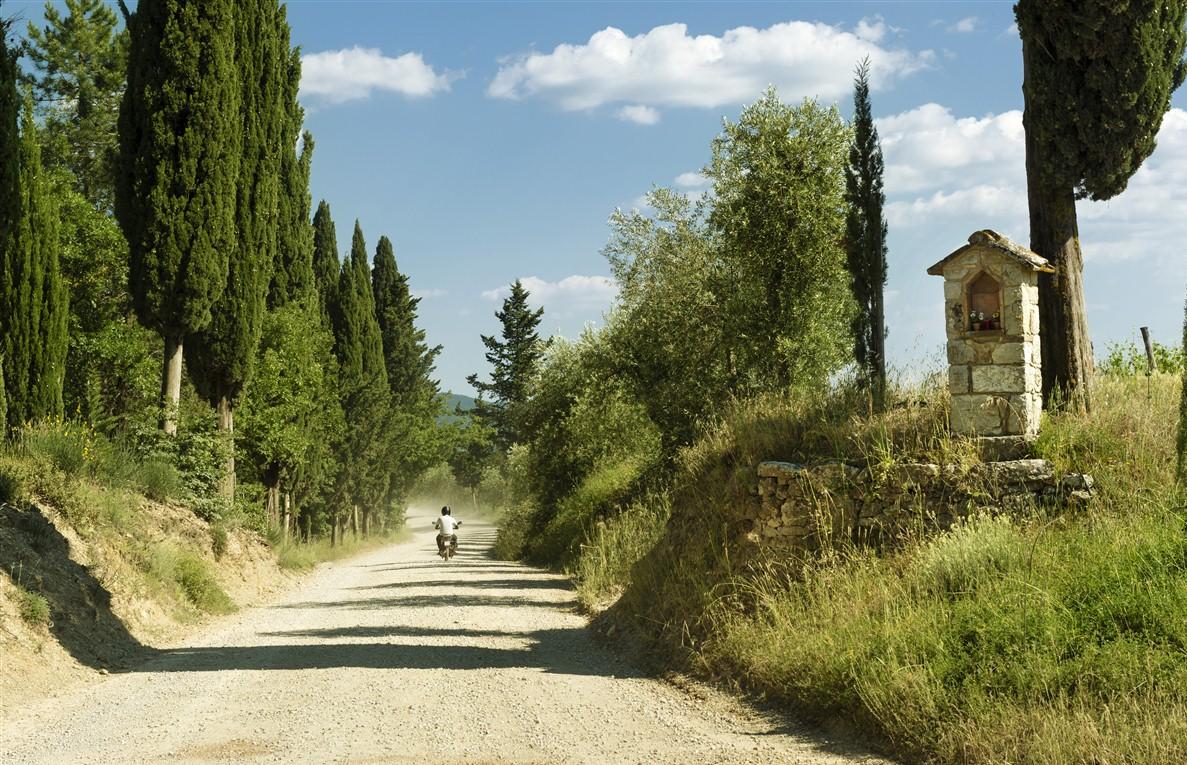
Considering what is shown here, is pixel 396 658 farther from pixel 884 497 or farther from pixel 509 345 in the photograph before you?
pixel 509 345

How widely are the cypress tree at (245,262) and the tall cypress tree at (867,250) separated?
13.4 m

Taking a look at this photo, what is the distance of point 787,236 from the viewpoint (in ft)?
62.4

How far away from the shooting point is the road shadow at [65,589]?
1109 cm

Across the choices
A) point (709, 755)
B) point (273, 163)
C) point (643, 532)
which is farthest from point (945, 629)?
point (273, 163)

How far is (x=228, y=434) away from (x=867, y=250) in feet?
45.9

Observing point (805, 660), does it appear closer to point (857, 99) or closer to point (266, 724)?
point (266, 724)

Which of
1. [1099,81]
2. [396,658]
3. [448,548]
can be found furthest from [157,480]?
[1099,81]

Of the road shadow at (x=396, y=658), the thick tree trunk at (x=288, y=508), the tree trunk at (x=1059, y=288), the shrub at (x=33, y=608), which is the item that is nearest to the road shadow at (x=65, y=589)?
the shrub at (x=33, y=608)

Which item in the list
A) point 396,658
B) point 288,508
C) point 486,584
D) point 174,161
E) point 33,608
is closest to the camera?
point 33,608

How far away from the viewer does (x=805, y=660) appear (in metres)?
8.25

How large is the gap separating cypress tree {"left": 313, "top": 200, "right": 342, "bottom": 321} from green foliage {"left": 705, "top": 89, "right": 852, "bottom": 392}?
27.1m

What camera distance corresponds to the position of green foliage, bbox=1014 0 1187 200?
450 inches

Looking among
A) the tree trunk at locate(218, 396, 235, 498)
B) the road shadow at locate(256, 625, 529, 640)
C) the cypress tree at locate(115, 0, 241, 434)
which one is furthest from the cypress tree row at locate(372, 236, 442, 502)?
the road shadow at locate(256, 625, 529, 640)

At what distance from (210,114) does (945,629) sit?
712 inches
